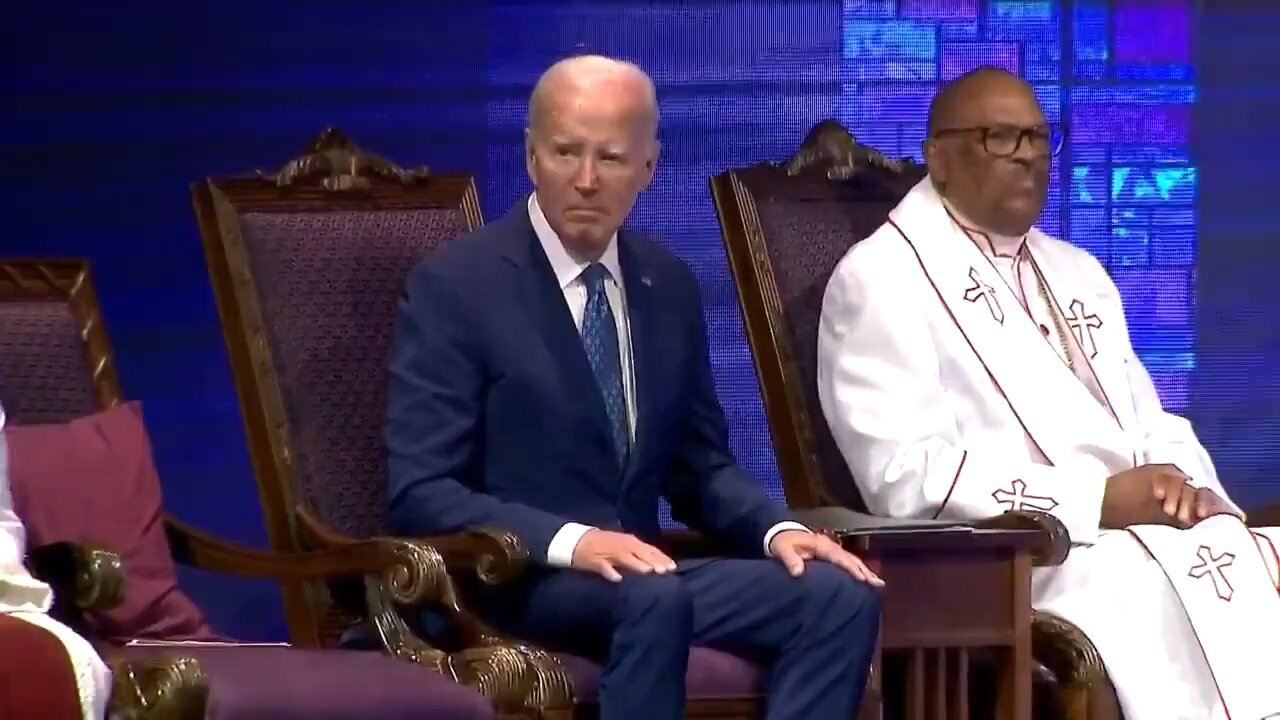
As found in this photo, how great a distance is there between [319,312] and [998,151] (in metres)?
1.34

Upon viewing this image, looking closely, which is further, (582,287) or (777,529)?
(582,287)

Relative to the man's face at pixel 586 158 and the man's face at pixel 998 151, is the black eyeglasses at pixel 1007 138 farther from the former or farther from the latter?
the man's face at pixel 586 158

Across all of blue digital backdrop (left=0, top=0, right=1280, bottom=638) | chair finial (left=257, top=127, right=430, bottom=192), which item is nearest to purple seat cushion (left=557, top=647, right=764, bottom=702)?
chair finial (left=257, top=127, right=430, bottom=192)

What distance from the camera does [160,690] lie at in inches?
119

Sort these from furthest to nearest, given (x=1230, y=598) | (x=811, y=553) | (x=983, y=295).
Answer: (x=983, y=295), (x=1230, y=598), (x=811, y=553)

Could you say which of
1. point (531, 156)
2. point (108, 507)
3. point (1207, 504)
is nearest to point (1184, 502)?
point (1207, 504)

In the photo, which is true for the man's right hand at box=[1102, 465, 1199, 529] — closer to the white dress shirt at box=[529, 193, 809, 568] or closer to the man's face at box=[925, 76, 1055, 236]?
the man's face at box=[925, 76, 1055, 236]

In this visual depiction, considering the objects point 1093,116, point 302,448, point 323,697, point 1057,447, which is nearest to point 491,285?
point 302,448

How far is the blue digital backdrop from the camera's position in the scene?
4852 mm

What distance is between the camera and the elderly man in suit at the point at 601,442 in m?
3.59

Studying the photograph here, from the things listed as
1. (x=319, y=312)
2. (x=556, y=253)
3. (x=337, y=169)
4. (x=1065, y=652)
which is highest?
(x=337, y=169)

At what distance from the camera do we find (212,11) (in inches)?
193

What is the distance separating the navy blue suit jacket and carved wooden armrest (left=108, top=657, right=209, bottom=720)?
2.40 ft

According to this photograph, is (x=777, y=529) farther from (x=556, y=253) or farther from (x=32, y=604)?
(x=32, y=604)
